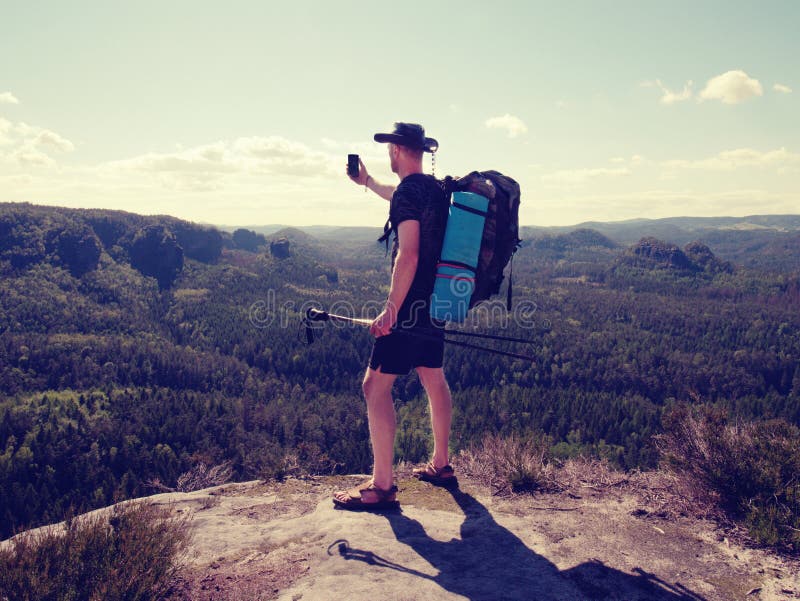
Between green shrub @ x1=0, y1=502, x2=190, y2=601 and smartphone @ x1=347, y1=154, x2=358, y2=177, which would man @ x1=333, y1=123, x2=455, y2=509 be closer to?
smartphone @ x1=347, y1=154, x2=358, y2=177

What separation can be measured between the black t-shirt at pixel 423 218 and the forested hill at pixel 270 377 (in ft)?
11.5

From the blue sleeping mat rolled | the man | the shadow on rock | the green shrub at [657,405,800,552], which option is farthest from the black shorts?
the green shrub at [657,405,800,552]

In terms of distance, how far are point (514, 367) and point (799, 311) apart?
12652 cm

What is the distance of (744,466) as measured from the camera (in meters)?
4.99

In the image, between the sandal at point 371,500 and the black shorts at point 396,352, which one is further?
the sandal at point 371,500

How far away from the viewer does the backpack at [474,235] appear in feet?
15.0

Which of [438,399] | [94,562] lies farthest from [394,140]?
[94,562]

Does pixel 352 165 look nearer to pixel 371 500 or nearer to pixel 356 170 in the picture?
pixel 356 170

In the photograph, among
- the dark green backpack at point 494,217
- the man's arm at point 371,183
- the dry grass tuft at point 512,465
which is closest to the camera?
the dark green backpack at point 494,217

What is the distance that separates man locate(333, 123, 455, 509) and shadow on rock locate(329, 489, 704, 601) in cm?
81

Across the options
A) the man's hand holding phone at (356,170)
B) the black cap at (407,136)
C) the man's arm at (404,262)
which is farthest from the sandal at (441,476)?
the black cap at (407,136)

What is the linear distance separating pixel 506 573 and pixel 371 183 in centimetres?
409

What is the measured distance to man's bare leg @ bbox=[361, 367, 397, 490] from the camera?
5074mm

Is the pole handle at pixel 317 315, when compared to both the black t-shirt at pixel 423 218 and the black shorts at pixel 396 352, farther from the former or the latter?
the black t-shirt at pixel 423 218
